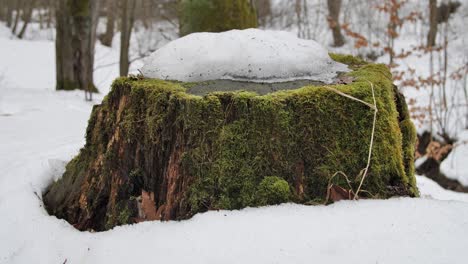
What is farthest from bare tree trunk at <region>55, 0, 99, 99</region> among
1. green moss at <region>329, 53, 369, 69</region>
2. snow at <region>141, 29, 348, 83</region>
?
green moss at <region>329, 53, 369, 69</region>

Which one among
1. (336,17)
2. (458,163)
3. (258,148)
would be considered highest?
(336,17)

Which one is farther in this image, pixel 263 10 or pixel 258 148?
pixel 263 10

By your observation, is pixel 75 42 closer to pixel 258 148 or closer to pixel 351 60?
pixel 351 60

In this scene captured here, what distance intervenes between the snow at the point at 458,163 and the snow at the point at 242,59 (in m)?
5.44

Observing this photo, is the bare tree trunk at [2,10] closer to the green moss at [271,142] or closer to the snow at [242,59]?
the snow at [242,59]

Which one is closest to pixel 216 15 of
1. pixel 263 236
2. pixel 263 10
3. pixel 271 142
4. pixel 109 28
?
pixel 271 142

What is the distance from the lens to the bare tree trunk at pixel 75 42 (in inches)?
306

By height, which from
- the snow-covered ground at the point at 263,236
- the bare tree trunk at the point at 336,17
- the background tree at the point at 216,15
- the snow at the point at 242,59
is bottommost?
the snow-covered ground at the point at 263,236

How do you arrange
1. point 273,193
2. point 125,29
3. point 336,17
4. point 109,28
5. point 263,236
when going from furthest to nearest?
point 109,28 → point 336,17 → point 125,29 → point 273,193 → point 263,236

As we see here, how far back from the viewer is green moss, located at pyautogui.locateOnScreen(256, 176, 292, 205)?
5.68 ft

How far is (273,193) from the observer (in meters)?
1.73

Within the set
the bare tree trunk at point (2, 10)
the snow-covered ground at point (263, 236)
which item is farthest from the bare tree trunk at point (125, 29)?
the bare tree trunk at point (2, 10)

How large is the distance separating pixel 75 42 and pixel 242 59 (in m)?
6.85

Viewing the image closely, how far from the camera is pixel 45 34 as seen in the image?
71.3 ft
